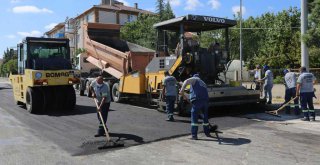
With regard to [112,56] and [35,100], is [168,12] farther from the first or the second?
[35,100]

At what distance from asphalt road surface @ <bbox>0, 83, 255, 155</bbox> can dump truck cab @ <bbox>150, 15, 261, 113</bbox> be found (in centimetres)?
101

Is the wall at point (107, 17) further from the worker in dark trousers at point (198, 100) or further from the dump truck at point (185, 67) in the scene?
the worker in dark trousers at point (198, 100)

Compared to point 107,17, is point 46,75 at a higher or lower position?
lower

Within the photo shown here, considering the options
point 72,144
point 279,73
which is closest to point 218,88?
point 72,144

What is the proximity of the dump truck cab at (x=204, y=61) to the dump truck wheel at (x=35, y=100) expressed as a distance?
4.03m

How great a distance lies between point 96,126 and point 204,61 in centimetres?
439

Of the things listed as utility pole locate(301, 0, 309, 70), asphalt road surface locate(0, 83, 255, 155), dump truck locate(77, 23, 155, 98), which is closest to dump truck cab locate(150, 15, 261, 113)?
asphalt road surface locate(0, 83, 255, 155)

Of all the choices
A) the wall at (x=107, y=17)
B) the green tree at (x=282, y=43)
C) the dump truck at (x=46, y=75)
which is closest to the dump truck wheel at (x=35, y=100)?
the dump truck at (x=46, y=75)

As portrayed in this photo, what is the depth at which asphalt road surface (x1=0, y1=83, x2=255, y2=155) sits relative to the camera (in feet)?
28.9

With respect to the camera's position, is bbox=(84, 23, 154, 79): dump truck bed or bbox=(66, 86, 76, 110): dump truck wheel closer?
bbox=(66, 86, 76, 110): dump truck wheel

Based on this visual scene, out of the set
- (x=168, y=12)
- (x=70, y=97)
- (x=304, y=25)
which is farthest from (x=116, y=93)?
(x=168, y=12)

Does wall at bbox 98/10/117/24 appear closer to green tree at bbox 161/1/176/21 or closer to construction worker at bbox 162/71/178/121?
green tree at bbox 161/1/176/21

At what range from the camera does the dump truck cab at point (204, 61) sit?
12.7m

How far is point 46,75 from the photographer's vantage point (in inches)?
543
